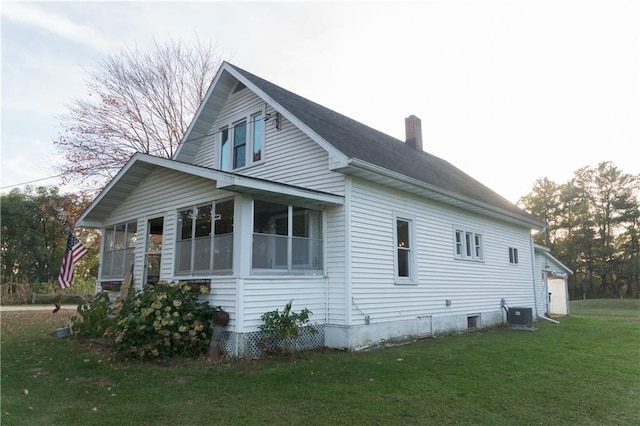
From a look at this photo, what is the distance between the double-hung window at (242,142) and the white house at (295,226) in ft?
0.14

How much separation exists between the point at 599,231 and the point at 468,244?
3993cm

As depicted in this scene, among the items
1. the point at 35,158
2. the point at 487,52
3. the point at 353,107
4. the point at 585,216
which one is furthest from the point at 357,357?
the point at 585,216

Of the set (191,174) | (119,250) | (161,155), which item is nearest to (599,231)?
(161,155)

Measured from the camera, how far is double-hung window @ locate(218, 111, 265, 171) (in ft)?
37.3

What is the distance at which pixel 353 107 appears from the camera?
63.2ft

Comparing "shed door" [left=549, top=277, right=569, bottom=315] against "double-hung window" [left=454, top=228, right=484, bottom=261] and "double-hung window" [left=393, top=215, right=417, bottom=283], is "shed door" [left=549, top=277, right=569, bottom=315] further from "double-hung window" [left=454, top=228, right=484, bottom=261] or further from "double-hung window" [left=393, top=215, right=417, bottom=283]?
"double-hung window" [left=393, top=215, right=417, bottom=283]

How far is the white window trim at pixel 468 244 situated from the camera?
12.6m

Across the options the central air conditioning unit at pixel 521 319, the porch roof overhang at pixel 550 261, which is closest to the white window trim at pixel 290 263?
the central air conditioning unit at pixel 521 319

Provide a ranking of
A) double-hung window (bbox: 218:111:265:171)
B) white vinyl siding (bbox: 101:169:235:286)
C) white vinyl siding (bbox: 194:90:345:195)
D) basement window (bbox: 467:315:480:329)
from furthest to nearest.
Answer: basement window (bbox: 467:315:480:329) → double-hung window (bbox: 218:111:265:171) → white vinyl siding (bbox: 194:90:345:195) → white vinyl siding (bbox: 101:169:235:286)

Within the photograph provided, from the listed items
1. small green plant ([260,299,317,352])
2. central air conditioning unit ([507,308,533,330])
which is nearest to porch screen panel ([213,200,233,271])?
small green plant ([260,299,317,352])

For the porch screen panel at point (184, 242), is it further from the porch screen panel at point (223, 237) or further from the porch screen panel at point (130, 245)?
the porch screen panel at point (130, 245)

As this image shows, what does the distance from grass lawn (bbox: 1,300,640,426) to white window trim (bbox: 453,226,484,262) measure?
4074 millimetres

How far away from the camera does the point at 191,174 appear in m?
8.68

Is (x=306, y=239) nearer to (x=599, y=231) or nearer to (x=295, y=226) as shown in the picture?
(x=295, y=226)
